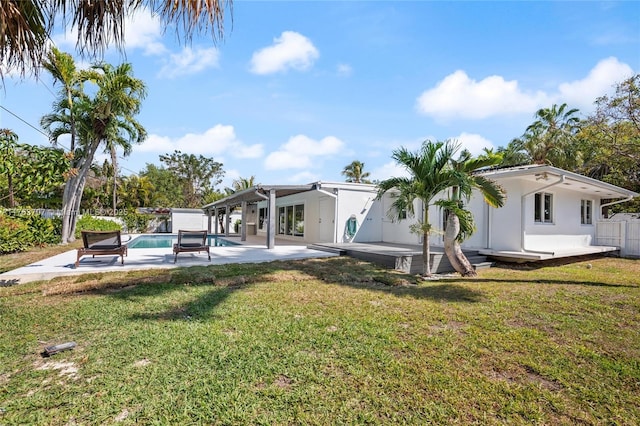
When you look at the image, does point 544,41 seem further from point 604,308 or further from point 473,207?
point 604,308

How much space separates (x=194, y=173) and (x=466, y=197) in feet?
141

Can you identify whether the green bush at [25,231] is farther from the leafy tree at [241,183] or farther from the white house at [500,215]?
the leafy tree at [241,183]

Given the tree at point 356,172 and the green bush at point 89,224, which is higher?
the tree at point 356,172

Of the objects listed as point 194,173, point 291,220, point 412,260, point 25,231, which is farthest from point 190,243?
point 194,173

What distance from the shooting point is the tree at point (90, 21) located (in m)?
2.58

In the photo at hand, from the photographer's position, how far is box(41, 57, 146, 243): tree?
1523 centimetres

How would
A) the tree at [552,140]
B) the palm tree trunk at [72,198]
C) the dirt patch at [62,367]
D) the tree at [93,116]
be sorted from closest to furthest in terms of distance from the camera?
the dirt patch at [62,367]
the tree at [93,116]
the palm tree trunk at [72,198]
the tree at [552,140]

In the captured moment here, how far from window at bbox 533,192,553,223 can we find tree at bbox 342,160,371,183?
28033mm

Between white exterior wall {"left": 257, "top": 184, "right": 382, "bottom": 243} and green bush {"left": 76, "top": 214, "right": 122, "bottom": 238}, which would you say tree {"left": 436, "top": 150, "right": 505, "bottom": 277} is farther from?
green bush {"left": 76, "top": 214, "right": 122, "bottom": 238}

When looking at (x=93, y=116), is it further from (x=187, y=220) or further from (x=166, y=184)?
(x=166, y=184)

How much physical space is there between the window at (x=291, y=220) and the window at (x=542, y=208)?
37.2 feet

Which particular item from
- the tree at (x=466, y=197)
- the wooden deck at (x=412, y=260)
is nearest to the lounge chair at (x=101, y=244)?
the wooden deck at (x=412, y=260)

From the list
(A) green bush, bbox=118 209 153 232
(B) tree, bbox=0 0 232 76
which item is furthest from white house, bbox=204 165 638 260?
(A) green bush, bbox=118 209 153 232

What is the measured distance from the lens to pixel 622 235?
1538 centimetres
